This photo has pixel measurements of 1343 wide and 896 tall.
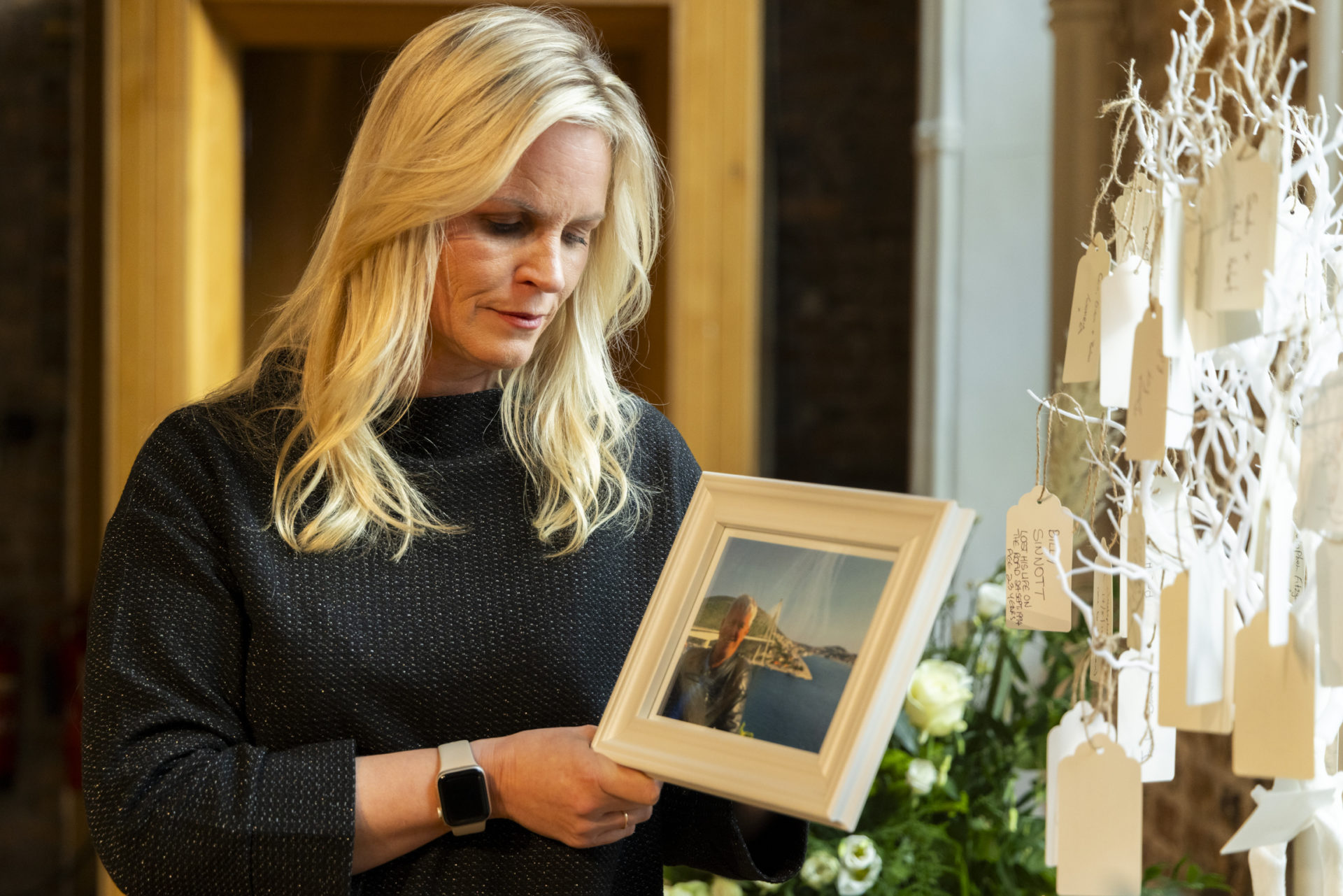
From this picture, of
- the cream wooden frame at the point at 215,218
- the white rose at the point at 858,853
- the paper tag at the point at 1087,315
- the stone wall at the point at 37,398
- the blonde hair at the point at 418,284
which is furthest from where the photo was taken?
the stone wall at the point at 37,398

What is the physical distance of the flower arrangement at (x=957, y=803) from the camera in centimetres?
162

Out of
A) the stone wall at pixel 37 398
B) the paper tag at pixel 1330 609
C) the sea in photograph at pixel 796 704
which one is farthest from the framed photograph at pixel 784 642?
the stone wall at pixel 37 398

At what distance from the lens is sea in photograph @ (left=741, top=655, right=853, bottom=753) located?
91 centimetres

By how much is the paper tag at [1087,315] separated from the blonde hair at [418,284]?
0.53 m

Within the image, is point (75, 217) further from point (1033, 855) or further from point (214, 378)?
point (1033, 855)

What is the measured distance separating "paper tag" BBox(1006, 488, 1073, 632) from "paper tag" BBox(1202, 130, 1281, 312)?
285 mm

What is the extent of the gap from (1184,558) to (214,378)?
2.58 metres

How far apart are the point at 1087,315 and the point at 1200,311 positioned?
0.17m

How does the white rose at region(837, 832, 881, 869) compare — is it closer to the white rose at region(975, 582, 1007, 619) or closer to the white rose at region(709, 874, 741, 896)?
the white rose at region(709, 874, 741, 896)

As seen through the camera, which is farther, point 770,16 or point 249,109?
point 770,16

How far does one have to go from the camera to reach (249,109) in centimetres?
329

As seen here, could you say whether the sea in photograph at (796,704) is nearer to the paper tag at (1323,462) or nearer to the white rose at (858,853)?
the paper tag at (1323,462)

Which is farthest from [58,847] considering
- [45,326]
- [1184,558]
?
[1184,558]

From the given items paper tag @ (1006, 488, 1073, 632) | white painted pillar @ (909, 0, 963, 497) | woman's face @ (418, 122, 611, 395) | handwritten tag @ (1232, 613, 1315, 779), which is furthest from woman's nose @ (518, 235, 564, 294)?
white painted pillar @ (909, 0, 963, 497)
